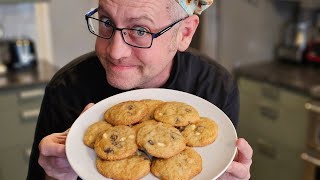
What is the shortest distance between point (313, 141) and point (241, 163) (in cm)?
167

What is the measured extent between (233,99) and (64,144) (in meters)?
0.60

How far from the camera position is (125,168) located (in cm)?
82

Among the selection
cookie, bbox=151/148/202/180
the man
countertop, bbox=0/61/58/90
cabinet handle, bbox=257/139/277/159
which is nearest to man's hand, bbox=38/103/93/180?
the man

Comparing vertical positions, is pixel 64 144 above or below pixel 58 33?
above

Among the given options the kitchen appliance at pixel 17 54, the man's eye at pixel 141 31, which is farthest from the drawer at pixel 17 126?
the man's eye at pixel 141 31

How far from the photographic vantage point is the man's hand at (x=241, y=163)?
87 centimetres

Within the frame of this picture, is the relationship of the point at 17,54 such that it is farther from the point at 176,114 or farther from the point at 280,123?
the point at 176,114

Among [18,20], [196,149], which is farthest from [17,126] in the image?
[196,149]

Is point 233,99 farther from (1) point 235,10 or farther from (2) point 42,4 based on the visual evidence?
(2) point 42,4

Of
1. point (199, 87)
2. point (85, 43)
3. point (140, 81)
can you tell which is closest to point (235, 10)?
point (85, 43)

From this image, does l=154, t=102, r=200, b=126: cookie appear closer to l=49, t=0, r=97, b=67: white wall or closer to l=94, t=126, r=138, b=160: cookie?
l=94, t=126, r=138, b=160: cookie

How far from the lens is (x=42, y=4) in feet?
10.0

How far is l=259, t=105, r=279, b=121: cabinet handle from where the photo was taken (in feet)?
8.66

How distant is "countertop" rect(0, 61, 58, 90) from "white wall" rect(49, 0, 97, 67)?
214 mm
